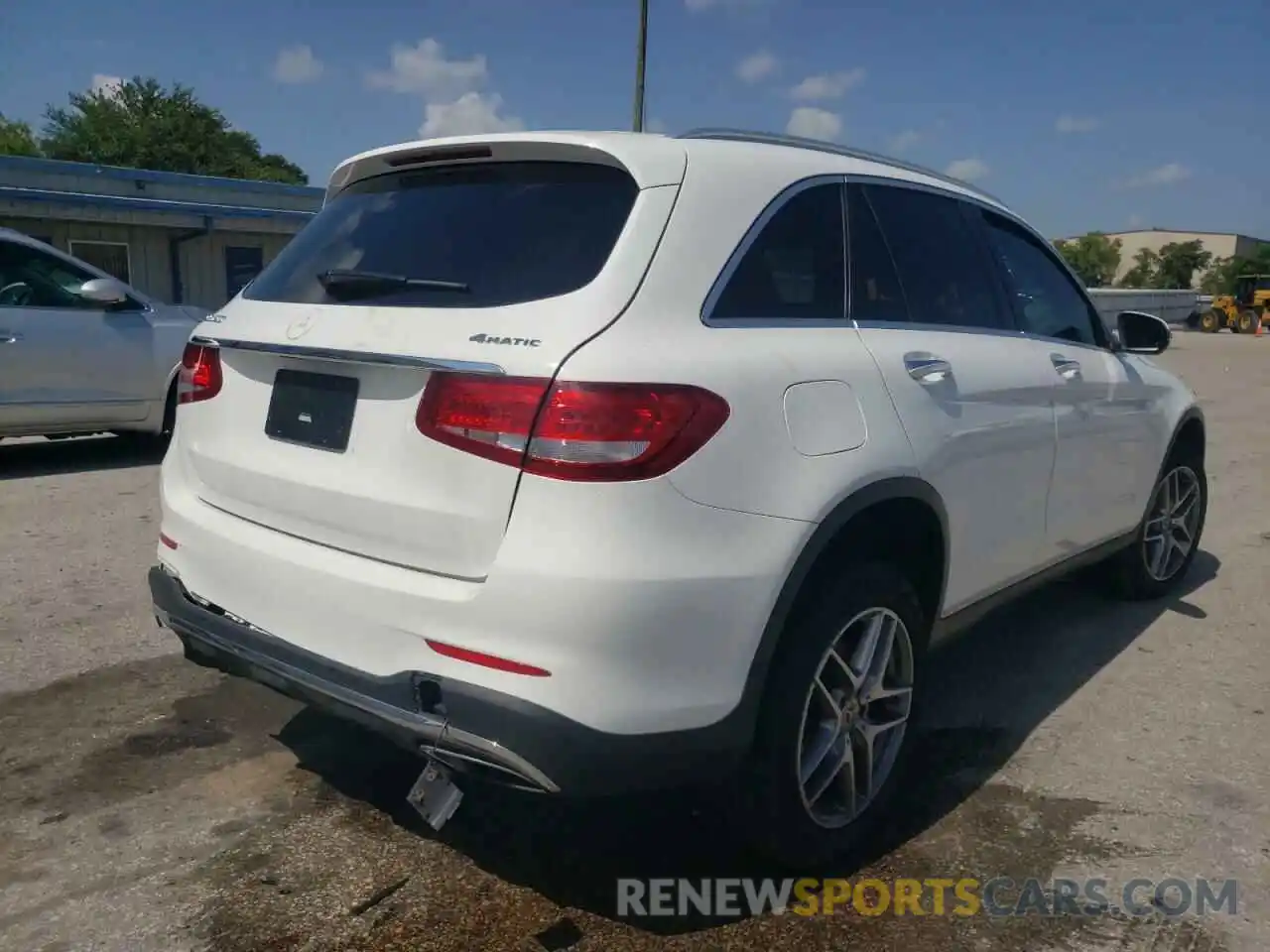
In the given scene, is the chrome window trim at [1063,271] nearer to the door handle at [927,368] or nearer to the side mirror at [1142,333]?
the side mirror at [1142,333]

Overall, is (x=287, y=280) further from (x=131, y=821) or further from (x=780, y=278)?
(x=131, y=821)

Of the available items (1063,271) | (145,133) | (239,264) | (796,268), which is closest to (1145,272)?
(145,133)

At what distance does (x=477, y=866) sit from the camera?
276 centimetres

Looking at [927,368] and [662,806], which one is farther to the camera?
[662,806]

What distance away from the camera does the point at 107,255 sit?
18.1m

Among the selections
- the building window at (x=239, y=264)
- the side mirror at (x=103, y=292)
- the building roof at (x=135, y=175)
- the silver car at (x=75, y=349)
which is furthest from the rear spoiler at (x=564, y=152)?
the building window at (x=239, y=264)

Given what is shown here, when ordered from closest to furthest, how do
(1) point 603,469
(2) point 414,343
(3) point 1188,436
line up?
(1) point 603,469, (2) point 414,343, (3) point 1188,436

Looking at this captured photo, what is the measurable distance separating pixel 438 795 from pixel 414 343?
0.99 m

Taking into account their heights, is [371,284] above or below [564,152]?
below

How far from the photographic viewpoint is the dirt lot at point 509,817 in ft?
8.29

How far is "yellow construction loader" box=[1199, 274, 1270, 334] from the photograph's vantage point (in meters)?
42.1

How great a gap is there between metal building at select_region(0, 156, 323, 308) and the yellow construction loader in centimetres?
3714

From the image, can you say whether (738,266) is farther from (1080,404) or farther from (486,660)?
(1080,404)

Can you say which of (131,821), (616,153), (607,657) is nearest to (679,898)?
(607,657)
